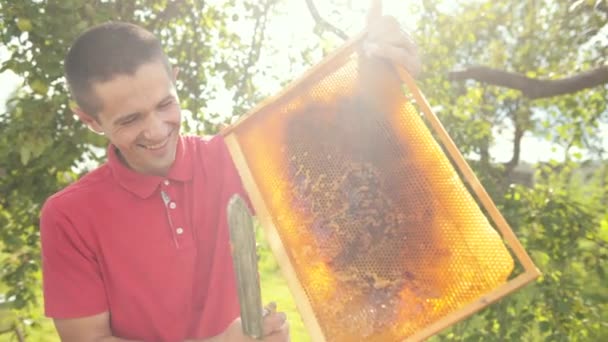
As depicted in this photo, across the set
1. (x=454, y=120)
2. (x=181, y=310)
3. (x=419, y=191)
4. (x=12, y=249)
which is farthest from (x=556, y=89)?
(x=12, y=249)

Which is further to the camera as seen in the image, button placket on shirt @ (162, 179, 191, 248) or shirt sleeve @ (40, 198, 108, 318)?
button placket on shirt @ (162, 179, 191, 248)

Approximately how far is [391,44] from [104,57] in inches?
51.9

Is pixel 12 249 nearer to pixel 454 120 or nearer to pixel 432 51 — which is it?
pixel 454 120

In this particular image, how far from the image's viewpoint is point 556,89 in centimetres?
631

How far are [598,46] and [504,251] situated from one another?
7.15m

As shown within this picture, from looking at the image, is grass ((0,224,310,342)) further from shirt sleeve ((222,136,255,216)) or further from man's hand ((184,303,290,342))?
man's hand ((184,303,290,342))

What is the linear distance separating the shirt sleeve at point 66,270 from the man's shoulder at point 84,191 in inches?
1.6

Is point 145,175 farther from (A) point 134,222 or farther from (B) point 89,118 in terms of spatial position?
(B) point 89,118

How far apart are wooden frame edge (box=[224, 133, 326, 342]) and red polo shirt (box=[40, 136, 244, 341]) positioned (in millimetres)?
567

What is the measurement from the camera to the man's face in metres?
2.51

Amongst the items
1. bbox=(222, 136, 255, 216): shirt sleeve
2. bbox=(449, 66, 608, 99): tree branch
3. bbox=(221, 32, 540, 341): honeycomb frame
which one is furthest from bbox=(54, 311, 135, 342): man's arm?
bbox=(449, 66, 608, 99): tree branch

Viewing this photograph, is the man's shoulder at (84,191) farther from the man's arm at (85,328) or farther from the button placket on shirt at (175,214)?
the man's arm at (85,328)

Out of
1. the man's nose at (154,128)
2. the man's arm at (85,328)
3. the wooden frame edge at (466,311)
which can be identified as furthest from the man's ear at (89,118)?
the wooden frame edge at (466,311)

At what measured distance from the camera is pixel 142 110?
8.25 ft
